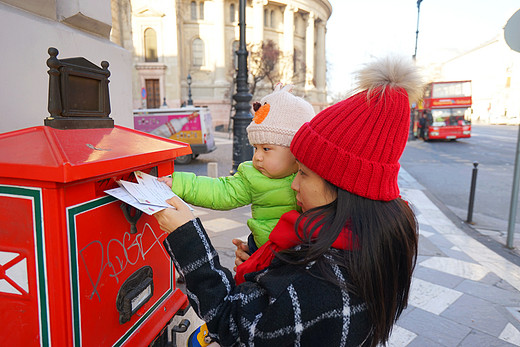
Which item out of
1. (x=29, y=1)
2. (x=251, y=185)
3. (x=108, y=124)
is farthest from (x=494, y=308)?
(x=29, y=1)

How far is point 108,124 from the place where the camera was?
1708 millimetres

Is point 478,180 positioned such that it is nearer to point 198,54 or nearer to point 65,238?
point 65,238

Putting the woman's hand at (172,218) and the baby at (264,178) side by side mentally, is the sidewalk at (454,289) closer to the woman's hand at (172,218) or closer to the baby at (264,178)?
the baby at (264,178)

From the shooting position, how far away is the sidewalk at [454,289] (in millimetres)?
2727

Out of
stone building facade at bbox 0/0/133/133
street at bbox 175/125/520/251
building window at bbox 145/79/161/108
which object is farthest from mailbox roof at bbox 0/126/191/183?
building window at bbox 145/79/161/108

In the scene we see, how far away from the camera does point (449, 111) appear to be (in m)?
20.1

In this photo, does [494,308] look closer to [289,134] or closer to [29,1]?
[289,134]

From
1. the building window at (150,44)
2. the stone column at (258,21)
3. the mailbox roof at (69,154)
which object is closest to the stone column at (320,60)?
the stone column at (258,21)

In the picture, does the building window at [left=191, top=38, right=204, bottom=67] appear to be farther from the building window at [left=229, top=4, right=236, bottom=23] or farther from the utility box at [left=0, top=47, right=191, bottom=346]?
the utility box at [left=0, top=47, right=191, bottom=346]

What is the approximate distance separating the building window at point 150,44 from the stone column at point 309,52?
53.9 feet

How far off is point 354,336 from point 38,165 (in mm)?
1058

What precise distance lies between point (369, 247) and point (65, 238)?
3.12 feet

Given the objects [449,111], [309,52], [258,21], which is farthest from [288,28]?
[449,111]

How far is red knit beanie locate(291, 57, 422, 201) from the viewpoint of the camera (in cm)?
111
